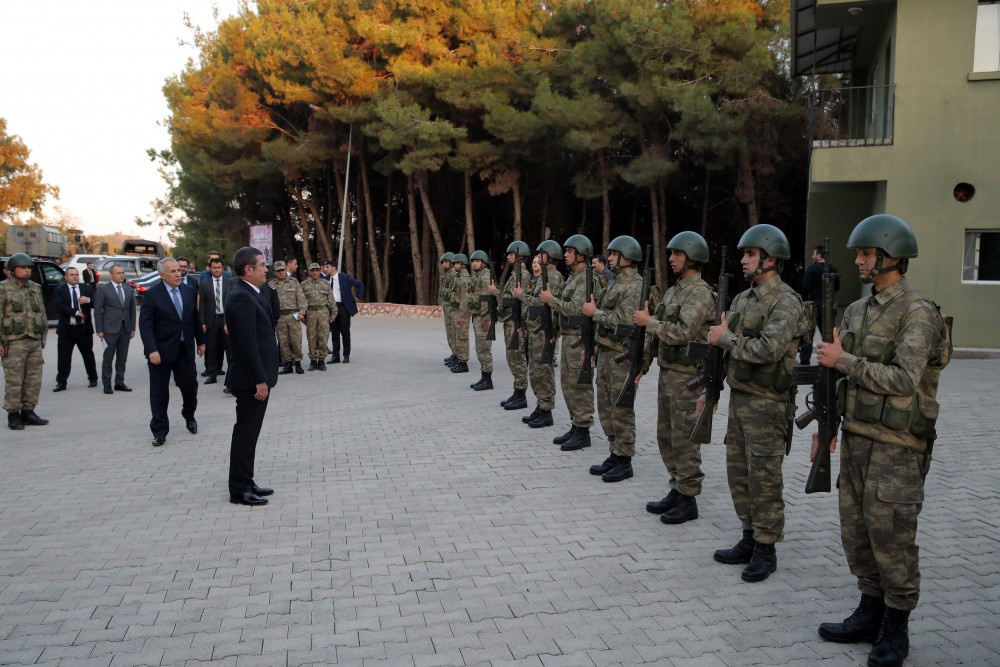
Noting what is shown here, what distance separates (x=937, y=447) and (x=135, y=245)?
43.7 metres

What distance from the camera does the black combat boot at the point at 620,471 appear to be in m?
6.48

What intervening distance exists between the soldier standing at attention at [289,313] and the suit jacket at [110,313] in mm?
2241

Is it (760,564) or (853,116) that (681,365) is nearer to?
(760,564)

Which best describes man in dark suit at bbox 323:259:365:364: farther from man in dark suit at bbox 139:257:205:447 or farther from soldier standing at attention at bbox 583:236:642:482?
soldier standing at attention at bbox 583:236:642:482

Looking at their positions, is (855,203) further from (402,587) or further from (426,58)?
(402,587)

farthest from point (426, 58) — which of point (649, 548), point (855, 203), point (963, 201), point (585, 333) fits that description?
point (649, 548)

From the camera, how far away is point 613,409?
21.4 feet

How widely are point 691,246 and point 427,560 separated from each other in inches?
110

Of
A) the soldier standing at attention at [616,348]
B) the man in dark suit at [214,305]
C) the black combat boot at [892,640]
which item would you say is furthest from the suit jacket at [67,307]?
the black combat boot at [892,640]

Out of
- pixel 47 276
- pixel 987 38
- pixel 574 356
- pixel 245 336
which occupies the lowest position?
pixel 574 356

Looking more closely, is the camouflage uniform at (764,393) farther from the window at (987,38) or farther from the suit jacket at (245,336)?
the window at (987,38)

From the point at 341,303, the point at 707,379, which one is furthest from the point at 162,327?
the point at 341,303

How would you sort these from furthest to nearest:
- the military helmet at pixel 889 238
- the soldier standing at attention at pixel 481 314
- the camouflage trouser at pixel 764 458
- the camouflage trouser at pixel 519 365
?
the soldier standing at attention at pixel 481 314 → the camouflage trouser at pixel 519 365 → the camouflage trouser at pixel 764 458 → the military helmet at pixel 889 238

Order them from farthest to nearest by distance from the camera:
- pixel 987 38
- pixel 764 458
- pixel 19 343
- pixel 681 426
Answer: pixel 987 38 < pixel 19 343 < pixel 681 426 < pixel 764 458
